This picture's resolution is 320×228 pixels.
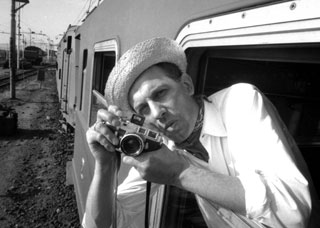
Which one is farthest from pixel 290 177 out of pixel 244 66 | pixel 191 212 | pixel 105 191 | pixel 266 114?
pixel 244 66

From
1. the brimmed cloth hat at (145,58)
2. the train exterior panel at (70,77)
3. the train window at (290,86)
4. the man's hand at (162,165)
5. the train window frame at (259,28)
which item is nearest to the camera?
the train window frame at (259,28)

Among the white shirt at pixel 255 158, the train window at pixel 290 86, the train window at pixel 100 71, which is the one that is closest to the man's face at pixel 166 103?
the white shirt at pixel 255 158

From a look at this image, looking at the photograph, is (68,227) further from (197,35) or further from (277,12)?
(277,12)

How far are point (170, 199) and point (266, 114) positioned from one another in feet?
3.26

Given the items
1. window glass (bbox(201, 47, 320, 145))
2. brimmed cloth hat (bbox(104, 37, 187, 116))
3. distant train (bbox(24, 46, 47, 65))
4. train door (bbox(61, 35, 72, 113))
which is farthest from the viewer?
distant train (bbox(24, 46, 47, 65))

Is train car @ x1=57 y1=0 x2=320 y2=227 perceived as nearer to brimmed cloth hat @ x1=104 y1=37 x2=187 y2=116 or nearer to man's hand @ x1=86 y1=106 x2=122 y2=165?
brimmed cloth hat @ x1=104 y1=37 x2=187 y2=116

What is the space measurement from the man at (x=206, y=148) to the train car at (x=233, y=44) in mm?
195

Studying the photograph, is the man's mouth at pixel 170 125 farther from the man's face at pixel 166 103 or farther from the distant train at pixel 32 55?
the distant train at pixel 32 55

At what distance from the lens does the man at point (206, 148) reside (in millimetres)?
916

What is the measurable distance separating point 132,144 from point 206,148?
33cm

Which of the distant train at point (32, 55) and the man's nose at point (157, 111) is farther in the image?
the distant train at point (32, 55)

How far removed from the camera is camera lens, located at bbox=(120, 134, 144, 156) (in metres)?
1.14

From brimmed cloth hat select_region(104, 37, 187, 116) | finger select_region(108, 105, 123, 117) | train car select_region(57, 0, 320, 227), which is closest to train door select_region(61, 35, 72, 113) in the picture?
train car select_region(57, 0, 320, 227)

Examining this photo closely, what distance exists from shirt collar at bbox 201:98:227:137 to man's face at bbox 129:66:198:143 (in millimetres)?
96
